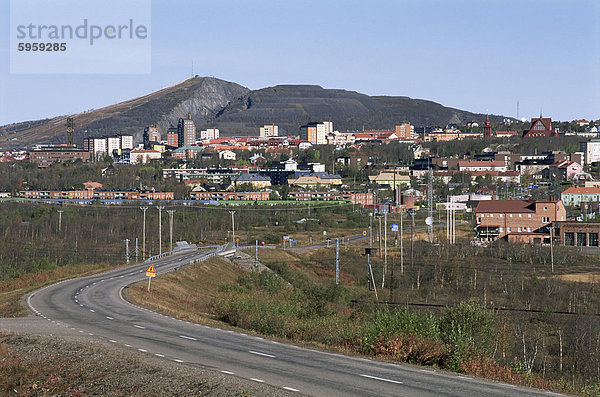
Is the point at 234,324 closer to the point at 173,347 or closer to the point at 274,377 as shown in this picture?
the point at 173,347

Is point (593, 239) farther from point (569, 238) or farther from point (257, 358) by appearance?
point (257, 358)

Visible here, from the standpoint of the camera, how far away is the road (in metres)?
19.9

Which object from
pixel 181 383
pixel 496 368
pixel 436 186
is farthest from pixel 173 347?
pixel 436 186

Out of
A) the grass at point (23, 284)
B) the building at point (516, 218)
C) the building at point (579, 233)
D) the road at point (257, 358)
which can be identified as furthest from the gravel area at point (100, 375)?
the building at point (516, 218)

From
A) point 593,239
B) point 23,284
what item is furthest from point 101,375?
point 593,239

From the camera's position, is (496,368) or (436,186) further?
(436,186)

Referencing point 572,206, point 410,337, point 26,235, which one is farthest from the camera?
point 572,206

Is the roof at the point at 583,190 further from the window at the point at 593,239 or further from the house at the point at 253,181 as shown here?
the house at the point at 253,181

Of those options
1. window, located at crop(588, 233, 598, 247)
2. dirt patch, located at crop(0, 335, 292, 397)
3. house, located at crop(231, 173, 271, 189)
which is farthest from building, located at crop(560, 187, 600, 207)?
dirt patch, located at crop(0, 335, 292, 397)

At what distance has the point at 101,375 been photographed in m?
22.2

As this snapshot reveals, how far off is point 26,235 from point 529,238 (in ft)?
231

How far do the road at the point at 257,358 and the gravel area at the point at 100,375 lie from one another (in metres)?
0.88

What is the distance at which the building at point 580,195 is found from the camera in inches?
5433

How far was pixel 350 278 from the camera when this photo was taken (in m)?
77.2
